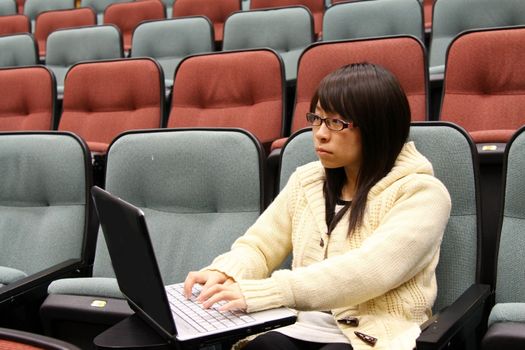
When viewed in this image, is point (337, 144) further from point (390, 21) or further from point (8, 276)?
point (390, 21)

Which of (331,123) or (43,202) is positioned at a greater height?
(331,123)

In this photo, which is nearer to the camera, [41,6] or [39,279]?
[39,279]

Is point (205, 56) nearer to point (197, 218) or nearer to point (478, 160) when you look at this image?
point (197, 218)

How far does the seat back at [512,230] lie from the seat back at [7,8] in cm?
143

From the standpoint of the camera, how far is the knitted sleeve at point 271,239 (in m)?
0.42

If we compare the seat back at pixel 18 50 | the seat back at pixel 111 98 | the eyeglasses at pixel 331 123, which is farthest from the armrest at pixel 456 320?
the seat back at pixel 18 50

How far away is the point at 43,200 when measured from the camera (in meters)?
0.58

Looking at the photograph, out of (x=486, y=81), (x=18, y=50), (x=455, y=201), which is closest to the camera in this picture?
(x=455, y=201)

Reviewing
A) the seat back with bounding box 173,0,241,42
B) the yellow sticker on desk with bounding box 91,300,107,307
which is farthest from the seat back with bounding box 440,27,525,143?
the seat back with bounding box 173,0,241,42

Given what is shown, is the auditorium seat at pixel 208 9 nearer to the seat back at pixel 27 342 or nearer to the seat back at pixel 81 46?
the seat back at pixel 81 46

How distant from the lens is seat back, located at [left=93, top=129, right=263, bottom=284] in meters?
0.50

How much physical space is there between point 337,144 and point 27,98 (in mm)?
580

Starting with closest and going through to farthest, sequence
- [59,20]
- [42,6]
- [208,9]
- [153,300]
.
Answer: [153,300] → [208,9] → [59,20] → [42,6]

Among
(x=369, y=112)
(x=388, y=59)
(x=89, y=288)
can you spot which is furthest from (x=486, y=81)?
(x=89, y=288)
